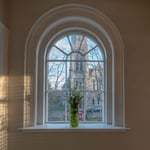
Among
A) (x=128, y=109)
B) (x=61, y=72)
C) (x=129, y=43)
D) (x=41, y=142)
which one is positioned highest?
(x=129, y=43)

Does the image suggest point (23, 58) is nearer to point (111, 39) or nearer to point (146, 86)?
point (111, 39)

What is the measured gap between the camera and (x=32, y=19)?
8.88 ft

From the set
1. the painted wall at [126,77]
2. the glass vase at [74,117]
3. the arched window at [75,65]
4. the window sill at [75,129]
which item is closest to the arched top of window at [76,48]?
the arched window at [75,65]

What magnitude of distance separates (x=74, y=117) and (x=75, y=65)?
64cm

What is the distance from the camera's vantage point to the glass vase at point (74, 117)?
8.87 feet

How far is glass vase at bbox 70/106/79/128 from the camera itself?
2704 millimetres

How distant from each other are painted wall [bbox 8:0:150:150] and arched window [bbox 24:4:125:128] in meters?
0.08

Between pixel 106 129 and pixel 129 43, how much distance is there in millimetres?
979

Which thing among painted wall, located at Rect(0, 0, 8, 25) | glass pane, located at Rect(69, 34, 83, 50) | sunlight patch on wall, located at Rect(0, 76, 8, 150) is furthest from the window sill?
painted wall, located at Rect(0, 0, 8, 25)

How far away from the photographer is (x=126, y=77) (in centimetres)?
269

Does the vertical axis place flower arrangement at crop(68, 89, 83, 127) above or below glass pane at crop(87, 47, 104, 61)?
below

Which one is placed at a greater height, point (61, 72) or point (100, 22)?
point (100, 22)

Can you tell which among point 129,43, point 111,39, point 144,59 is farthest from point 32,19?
point 144,59

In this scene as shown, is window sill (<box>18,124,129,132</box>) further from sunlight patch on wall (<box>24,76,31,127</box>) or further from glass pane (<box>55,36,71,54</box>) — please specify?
glass pane (<box>55,36,71,54</box>)
